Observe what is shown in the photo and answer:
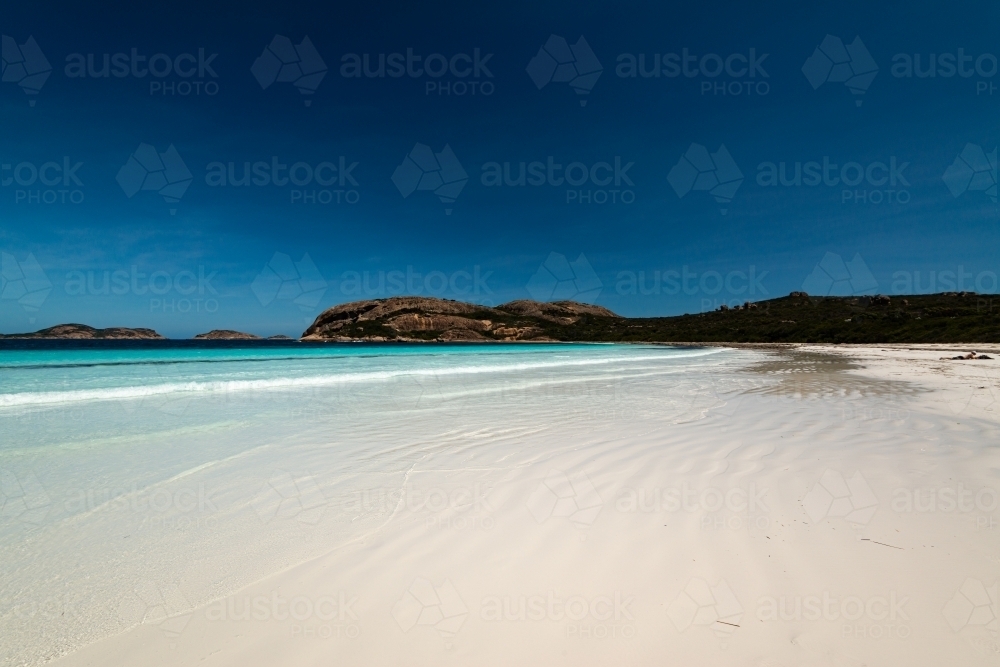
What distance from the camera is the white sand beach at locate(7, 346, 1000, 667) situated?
7.34 ft

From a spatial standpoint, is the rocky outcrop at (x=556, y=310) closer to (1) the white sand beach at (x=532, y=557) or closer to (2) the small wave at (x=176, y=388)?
(2) the small wave at (x=176, y=388)

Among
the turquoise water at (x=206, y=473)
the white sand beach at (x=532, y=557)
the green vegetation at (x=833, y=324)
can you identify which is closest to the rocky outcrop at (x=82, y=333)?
the green vegetation at (x=833, y=324)

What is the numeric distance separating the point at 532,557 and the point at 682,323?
3995 inches

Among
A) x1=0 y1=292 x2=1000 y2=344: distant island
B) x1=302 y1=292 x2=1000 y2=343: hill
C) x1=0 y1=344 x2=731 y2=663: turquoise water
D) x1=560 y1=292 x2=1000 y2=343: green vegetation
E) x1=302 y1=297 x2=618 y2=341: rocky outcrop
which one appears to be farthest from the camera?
x1=302 y1=297 x2=618 y2=341: rocky outcrop

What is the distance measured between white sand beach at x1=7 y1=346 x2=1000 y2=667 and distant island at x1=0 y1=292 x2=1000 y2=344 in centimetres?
4820

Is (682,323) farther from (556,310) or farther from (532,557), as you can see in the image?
(532,557)

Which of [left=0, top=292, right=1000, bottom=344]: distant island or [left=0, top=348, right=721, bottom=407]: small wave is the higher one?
[left=0, top=292, right=1000, bottom=344]: distant island

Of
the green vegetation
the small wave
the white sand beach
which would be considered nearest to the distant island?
the green vegetation

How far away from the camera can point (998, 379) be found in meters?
12.4

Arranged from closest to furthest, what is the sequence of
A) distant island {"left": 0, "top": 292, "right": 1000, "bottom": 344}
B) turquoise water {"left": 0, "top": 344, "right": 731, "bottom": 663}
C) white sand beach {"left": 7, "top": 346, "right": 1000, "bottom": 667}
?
white sand beach {"left": 7, "top": 346, "right": 1000, "bottom": 667}, turquoise water {"left": 0, "top": 344, "right": 731, "bottom": 663}, distant island {"left": 0, "top": 292, "right": 1000, "bottom": 344}

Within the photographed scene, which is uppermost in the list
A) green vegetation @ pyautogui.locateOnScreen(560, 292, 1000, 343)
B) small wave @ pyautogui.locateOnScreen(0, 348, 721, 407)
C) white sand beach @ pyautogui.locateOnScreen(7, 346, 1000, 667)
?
green vegetation @ pyautogui.locateOnScreen(560, 292, 1000, 343)

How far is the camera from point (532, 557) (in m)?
3.07

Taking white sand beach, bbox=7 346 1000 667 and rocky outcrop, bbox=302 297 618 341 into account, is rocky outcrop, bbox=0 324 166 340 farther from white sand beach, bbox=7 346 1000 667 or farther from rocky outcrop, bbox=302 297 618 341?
white sand beach, bbox=7 346 1000 667

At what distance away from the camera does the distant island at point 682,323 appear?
161 feet
